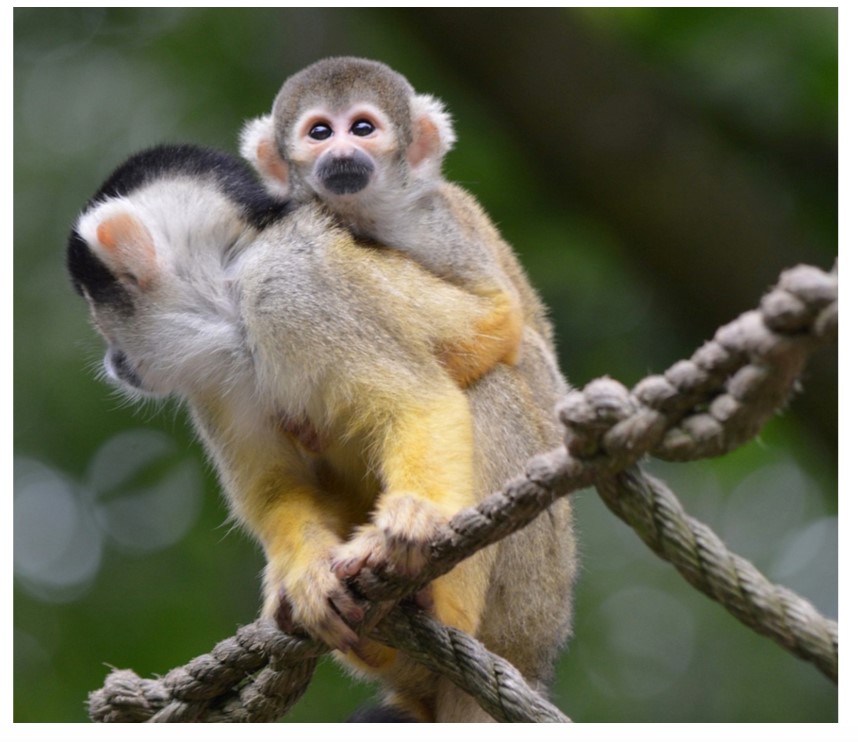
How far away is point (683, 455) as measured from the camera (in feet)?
7.00

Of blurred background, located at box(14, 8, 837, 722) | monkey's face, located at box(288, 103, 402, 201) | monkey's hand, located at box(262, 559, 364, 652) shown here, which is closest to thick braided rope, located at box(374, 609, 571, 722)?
monkey's hand, located at box(262, 559, 364, 652)

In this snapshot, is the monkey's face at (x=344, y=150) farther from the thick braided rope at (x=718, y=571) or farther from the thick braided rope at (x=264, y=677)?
the thick braided rope at (x=718, y=571)

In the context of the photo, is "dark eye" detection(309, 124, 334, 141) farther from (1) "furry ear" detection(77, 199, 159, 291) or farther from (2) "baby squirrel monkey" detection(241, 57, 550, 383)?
(1) "furry ear" detection(77, 199, 159, 291)

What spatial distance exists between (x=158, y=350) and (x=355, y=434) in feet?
2.06

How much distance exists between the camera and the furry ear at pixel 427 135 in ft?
14.0

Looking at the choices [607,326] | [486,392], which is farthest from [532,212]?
[486,392]

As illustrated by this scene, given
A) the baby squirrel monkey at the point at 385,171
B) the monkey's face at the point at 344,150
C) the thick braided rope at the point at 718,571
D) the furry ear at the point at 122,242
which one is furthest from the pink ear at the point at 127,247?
the thick braided rope at the point at 718,571

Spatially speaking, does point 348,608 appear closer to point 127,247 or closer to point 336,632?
point 336,632

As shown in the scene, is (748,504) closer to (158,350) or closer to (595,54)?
(595,54)

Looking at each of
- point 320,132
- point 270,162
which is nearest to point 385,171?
point 320,132

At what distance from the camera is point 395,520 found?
9.16 feet

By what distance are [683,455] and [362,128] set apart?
242cm

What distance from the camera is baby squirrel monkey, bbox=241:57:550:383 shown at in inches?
146

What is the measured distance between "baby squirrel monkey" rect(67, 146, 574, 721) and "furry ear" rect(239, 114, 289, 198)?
0.71 meters
